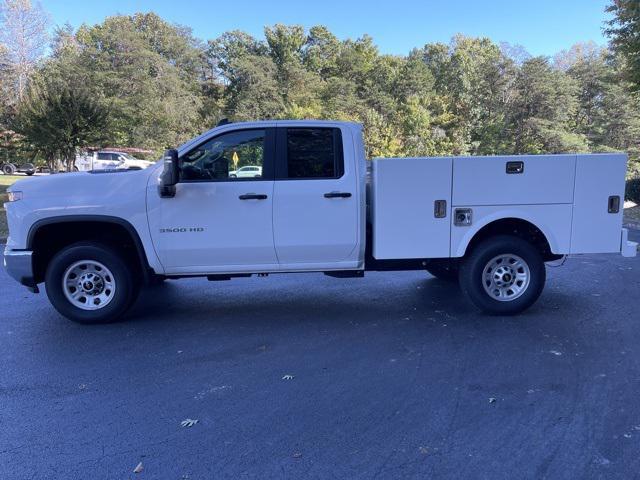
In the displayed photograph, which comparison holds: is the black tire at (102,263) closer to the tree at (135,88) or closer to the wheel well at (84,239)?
the wheel well at (84,239)

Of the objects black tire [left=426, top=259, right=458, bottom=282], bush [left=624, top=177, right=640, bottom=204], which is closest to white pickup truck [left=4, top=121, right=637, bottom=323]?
black tire [left=426, top=259, right=458, bottom=282]

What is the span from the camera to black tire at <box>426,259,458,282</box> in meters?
5.95

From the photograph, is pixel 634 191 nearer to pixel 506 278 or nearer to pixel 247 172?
pixel 506 278

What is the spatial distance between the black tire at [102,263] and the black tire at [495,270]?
3.57 metres

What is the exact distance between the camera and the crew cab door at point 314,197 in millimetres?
5496

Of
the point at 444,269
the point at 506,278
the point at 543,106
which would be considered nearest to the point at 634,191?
the point at 444,269

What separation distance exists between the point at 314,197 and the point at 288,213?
0.31 metres

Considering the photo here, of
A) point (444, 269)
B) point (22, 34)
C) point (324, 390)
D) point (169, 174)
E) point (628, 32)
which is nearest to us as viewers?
point (324, 390)

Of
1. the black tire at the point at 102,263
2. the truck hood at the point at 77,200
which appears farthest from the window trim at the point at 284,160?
the black tire at the point at 102,263

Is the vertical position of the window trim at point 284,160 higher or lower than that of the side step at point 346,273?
higher

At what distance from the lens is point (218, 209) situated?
5.45m

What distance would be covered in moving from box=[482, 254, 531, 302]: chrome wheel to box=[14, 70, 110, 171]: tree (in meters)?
19.2

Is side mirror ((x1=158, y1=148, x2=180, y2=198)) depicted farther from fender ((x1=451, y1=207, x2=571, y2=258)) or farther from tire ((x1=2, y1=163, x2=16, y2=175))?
tire ((x1=2, y1=163, x2=16, y2=175))

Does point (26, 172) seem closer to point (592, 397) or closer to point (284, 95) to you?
point (284, 95)
